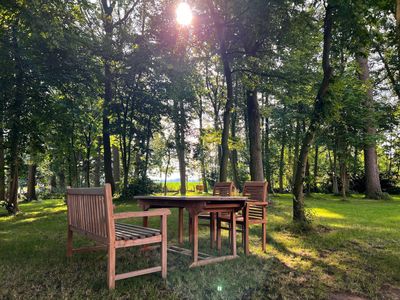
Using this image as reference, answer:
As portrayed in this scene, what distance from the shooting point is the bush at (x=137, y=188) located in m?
13.2

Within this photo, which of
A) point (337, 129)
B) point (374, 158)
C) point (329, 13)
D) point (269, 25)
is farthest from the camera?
point (374, 158)

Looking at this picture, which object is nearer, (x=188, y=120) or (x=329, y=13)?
(x=329, y=13)

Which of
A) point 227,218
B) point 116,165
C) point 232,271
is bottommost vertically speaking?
point 232,271

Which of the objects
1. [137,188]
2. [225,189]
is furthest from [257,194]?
[137,188]

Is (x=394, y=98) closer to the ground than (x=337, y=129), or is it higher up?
higher up

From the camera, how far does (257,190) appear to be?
5223mm

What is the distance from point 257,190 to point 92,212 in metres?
2.83

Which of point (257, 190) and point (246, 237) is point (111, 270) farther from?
point (257, 190)

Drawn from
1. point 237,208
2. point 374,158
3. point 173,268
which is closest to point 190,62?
point 237,208

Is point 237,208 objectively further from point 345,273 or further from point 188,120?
point 188,120

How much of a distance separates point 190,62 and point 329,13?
19.5 feet

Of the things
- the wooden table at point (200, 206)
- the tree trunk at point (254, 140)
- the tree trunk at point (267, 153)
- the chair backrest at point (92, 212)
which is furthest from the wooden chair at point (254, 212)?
the tree trunk at point (267, 153)

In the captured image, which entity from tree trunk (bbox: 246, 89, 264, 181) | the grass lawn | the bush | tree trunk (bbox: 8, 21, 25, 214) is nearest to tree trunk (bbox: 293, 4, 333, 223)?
the grass lawn

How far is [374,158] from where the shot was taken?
1658 cm
